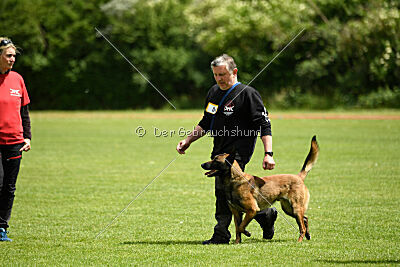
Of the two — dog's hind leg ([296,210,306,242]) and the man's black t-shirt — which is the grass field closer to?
dog's hind leg ([296,210,306,242])

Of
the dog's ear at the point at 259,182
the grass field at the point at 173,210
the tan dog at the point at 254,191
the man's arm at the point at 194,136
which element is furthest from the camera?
the man's arm at the point at 194,136

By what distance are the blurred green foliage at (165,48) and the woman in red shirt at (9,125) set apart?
34.4 metres

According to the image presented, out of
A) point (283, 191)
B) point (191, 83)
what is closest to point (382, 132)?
point (283, 191)

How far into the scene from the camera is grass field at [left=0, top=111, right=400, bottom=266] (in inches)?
244

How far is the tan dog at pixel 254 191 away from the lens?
648 centimetres

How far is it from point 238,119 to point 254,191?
0.86 metres

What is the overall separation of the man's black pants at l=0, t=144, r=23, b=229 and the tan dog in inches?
91.5

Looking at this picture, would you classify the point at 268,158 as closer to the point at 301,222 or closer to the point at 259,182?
the point at 259,182

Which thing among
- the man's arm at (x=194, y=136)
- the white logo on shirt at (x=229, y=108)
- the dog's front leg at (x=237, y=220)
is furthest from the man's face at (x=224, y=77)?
the dog's front leg at (x=237, y=220)

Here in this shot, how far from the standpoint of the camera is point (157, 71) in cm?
4759

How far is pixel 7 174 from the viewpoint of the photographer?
689cm

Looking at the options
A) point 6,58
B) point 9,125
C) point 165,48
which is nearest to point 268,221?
Answer: point 9,125

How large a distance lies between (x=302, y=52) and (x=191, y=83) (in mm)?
10603

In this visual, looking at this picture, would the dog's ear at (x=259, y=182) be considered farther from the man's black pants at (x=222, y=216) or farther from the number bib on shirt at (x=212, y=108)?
the number bib on shirt at (x=212, y=108)
